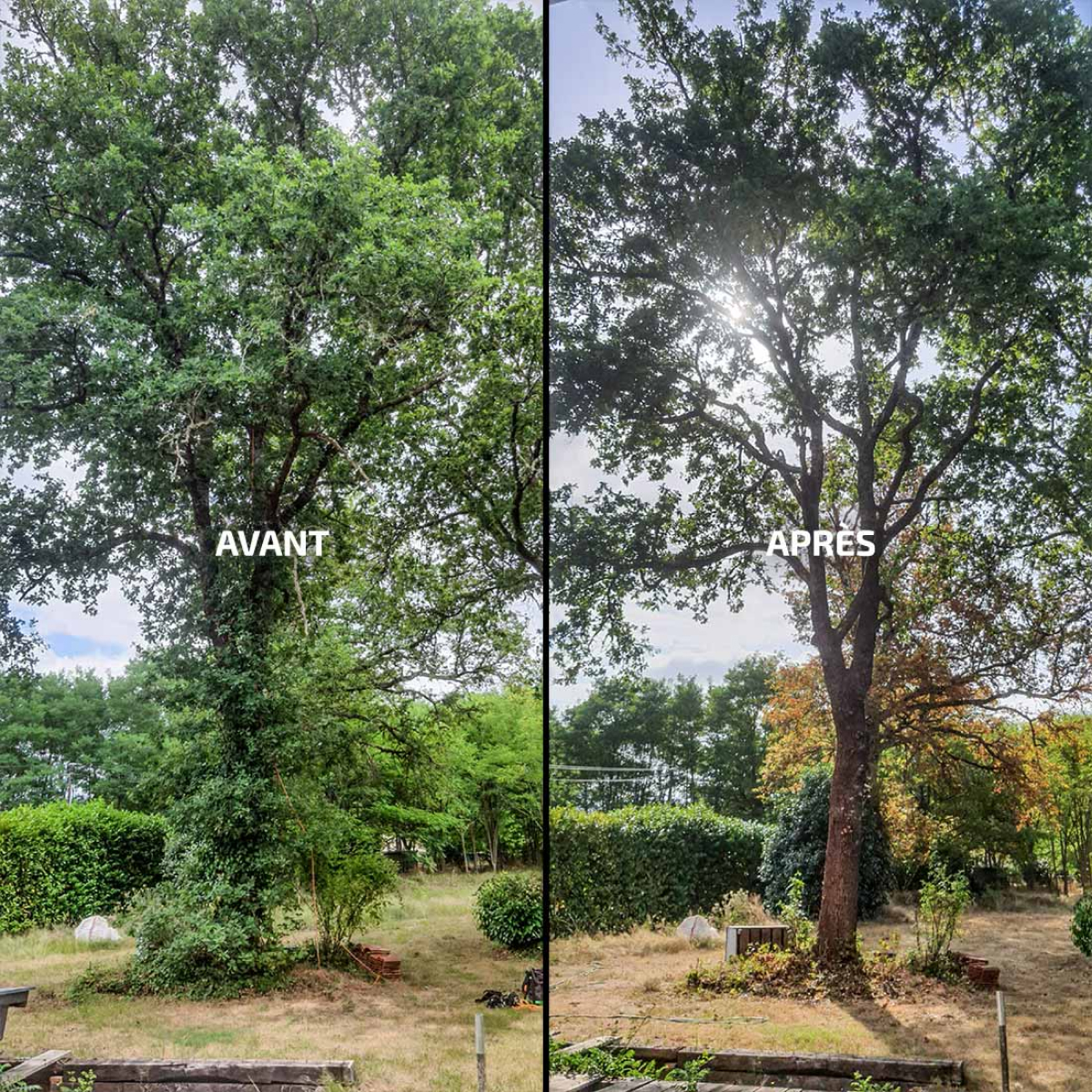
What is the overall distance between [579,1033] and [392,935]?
25.4 inches

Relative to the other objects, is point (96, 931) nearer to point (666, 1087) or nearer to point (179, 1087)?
point (179, 1087)

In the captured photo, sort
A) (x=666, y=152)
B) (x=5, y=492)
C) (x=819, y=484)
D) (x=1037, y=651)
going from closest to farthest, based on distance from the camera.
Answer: (x=1037, y=651) → (x=819, y=484) → (x=666, y=152) → (x=5, y=492)

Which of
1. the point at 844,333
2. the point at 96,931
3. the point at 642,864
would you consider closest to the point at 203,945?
the point at 96,931

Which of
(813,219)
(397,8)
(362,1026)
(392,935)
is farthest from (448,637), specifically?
(397,8)

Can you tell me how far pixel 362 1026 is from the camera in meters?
3.08

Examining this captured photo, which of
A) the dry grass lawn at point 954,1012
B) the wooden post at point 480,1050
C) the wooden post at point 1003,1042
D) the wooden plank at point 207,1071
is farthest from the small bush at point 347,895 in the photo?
the wooden post at point 1003,1042

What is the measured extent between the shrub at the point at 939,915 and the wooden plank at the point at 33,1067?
228cm

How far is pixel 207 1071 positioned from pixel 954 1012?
6.29 ft

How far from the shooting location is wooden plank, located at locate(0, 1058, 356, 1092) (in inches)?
116

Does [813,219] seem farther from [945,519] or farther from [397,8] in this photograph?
[397,8]

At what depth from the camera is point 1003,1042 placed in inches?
94.8

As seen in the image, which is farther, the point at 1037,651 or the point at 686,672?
the point at 686,672

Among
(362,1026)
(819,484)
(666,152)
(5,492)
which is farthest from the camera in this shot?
(5,492)

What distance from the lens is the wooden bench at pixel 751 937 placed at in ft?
8.79
